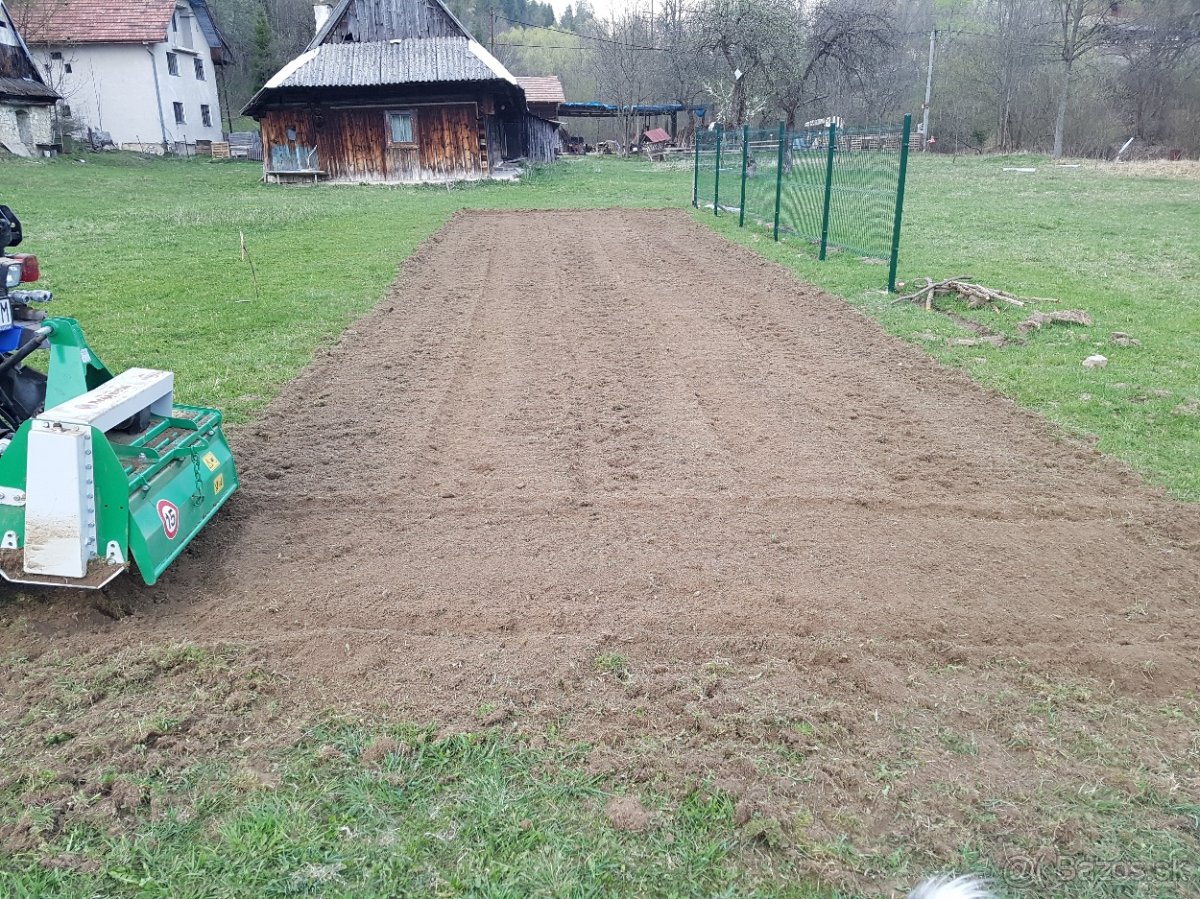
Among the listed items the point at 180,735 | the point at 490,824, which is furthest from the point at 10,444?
the point at 490,824

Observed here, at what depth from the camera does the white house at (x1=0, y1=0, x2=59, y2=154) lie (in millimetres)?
28562

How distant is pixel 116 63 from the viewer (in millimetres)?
36000

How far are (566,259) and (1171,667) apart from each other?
1138 cm

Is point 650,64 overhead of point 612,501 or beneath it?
overhead

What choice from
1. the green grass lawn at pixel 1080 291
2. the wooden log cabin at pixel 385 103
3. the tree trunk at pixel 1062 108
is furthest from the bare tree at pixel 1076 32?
the wooden log cabin at pixel 385 103

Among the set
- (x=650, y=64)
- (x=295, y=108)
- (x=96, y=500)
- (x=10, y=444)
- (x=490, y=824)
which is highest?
(x=650, y=64)

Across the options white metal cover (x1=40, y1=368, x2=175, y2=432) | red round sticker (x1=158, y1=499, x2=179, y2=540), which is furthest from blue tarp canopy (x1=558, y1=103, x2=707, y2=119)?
red round sticker (x1=158, y1=499, x2=179, y2=540)

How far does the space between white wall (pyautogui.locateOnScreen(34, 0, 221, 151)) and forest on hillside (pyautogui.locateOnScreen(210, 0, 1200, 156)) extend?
494 inches

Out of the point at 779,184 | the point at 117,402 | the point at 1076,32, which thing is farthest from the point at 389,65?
the point at 1076,32

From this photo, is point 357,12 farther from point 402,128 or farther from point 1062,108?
point 1062,108

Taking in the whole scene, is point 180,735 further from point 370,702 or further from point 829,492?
point 829,492

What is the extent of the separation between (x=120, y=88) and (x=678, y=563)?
41024 millimetres

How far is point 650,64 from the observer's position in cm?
5869

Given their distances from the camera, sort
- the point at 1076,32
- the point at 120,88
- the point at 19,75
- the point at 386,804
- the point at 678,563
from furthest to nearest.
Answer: the point at 1076,32 < the point at 120,88 < the point at 19,75 < the point at 678,563 < the point at 386,804
